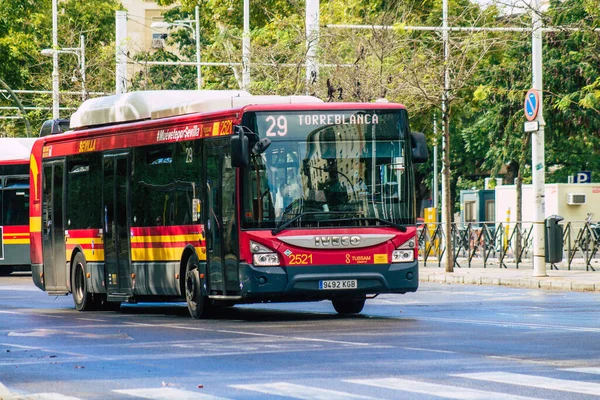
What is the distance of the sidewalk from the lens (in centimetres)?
2819

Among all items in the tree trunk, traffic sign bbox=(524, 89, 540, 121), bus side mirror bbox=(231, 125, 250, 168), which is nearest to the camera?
bus side mirror bbox=(231, 125, 250, 168)

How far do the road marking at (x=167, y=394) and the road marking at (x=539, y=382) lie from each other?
222cm

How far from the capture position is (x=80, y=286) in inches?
947

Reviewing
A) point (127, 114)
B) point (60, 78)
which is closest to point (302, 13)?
point (60, 78)

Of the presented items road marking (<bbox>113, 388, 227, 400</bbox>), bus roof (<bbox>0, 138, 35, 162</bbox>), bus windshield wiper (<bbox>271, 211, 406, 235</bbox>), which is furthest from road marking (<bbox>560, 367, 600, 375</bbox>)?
bus roof (<bbox>0, 138, 35, 162</bbox>)

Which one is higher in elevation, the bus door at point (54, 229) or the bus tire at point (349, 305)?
the bus door at point (54, 229)

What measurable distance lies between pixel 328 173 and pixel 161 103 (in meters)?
4.47

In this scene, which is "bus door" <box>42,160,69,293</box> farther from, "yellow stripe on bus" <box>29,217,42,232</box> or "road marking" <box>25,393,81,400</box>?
"road marking" <box>25,393,81,400</box>

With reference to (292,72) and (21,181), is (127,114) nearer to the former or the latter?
(21,181)

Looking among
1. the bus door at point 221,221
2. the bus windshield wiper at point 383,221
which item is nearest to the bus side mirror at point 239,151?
the bus door at point 221,221

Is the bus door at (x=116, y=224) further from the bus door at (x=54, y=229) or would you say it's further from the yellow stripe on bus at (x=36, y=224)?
the yellow stripe on bus at (x=36, y=224)

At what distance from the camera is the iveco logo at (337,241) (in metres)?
18.8

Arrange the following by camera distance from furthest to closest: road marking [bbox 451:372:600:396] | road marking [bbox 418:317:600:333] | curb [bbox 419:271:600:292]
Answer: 1. curb [bbox 419:271:600:292]
2. road marking [bbox 418:317:600:333]
3. road marking [bbox 451:372:600:396]

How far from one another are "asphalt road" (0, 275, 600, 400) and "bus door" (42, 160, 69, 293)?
2.17m
